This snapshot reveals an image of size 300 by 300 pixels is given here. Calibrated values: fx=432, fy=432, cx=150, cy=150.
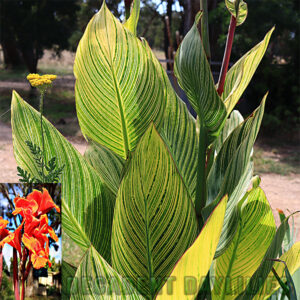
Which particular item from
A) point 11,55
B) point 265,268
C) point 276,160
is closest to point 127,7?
point 265,268

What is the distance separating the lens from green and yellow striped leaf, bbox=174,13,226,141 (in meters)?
0.39

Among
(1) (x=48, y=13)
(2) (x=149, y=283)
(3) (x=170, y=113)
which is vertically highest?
(1) (x=48, y=13)

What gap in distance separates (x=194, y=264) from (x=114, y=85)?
19cm

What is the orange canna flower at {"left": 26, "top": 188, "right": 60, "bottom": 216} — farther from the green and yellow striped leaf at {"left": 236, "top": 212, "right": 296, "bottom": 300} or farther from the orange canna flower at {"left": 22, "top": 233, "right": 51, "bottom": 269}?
the green and yellow striped leaf at {"left": 236, "top": 212, "right": 296, "bottom": 300}

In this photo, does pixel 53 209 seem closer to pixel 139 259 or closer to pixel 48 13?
pixel 139 259

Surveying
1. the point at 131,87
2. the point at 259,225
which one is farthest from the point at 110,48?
the point at 259,225

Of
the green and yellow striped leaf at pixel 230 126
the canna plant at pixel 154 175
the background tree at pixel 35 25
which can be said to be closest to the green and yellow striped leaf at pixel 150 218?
the canna plant at pixel 154 175

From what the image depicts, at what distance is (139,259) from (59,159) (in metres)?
0.13

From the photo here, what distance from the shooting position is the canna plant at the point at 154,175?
348 millimetres

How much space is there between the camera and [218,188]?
18.0 inches

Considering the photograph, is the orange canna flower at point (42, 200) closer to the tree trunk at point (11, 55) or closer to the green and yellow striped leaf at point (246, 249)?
the green and yellow striped leaf at point (246, 249)

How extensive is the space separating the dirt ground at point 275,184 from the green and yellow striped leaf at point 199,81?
1790mm

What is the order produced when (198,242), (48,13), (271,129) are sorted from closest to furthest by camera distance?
(198,242) → (271,129) → (48,13)

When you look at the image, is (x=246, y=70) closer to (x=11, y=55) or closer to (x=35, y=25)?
(x=35, y=25)
